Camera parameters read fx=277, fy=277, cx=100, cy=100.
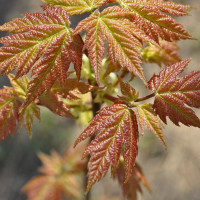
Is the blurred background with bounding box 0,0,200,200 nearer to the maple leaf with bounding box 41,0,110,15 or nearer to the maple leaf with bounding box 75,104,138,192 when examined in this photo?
the maple leaf with bounding box 75,104,138,192

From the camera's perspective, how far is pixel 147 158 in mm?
3523

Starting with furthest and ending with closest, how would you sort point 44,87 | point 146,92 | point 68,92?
point 146,92
point 68,92
point 44,87

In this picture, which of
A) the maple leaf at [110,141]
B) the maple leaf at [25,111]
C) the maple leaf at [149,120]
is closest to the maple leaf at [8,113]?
the maple leaf at [25,111]

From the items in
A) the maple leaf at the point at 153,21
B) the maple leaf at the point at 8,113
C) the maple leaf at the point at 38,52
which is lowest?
the maple leaf at the point at 8,113

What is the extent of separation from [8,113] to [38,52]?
1.22ft

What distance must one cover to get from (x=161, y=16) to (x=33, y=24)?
45 centimetres

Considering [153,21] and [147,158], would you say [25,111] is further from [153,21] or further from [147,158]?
[147,158]

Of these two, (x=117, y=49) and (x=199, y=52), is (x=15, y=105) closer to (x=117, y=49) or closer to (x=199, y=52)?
(x=117, y=49)

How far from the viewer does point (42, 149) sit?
12.2 ft

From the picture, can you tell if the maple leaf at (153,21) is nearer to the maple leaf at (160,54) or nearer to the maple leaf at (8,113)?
the maple leaf at (160,54)

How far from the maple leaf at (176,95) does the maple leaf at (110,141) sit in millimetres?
126

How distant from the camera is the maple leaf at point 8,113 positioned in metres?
1.17

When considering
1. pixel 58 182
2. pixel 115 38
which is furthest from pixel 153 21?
pixel 58 182

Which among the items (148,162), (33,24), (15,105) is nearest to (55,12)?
(33,24)
